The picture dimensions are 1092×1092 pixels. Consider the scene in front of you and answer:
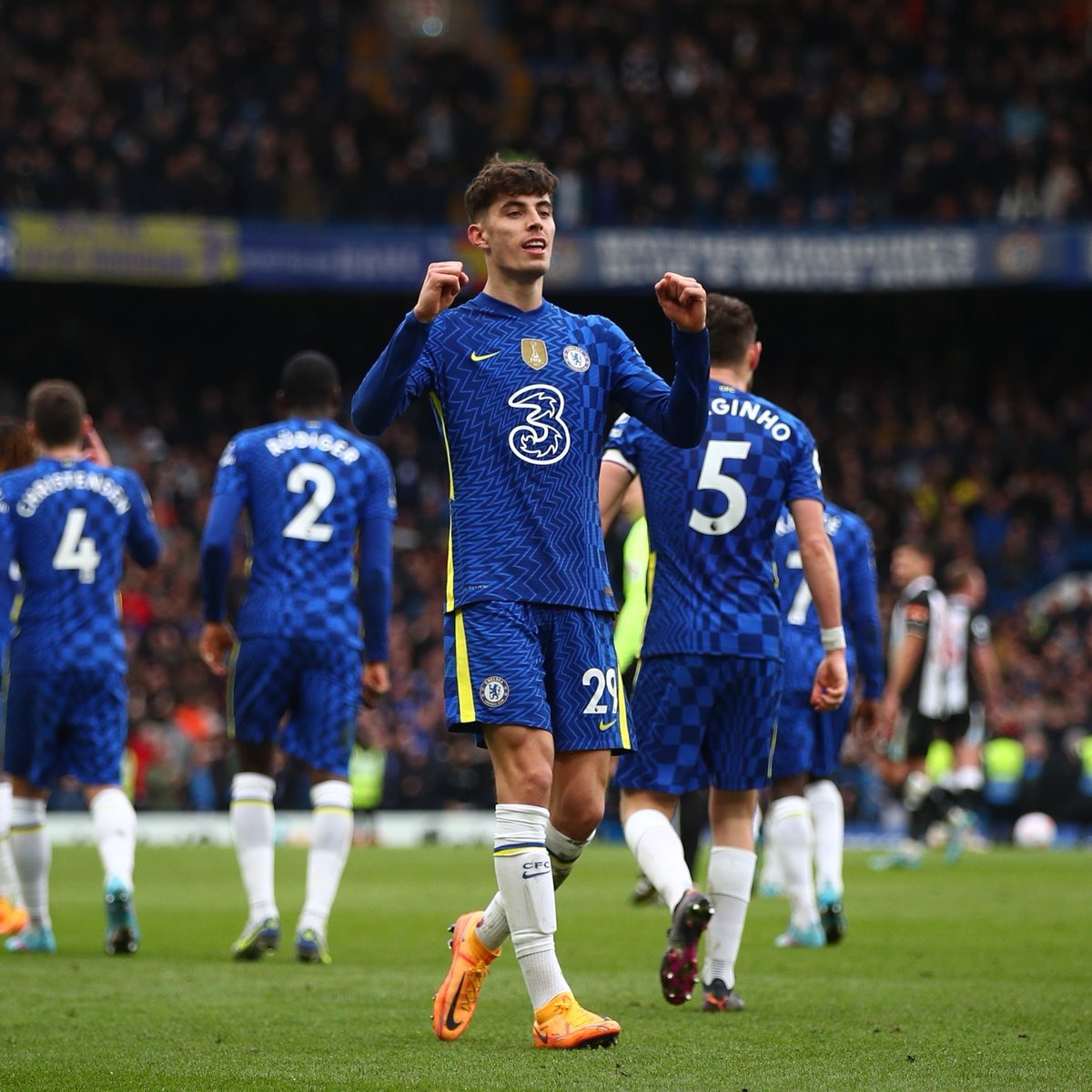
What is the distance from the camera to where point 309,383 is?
7.99 m

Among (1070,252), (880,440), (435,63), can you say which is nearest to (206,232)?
(435,63)

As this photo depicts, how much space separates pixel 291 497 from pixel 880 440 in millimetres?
21682

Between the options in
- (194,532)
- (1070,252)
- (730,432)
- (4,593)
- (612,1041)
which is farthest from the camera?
(1070,252)

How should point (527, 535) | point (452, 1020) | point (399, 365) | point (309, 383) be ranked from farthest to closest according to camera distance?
point (309, 383), point (452, 1020), point (527, 535), point (399, 365)

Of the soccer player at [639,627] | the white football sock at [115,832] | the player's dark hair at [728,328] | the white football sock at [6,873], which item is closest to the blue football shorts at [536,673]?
the player's dark hair at [728,328]

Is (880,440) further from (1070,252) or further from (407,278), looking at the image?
(407,278)

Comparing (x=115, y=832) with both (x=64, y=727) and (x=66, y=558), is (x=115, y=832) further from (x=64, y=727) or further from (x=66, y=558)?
(x=66, y=558)

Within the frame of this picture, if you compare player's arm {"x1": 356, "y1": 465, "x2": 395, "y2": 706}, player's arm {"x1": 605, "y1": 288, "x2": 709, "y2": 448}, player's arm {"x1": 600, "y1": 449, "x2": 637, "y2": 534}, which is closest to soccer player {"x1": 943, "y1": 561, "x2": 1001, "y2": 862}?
Answer: player's arm {"x1": 356, "y1": 465, "x2": 395, "y2": 706}

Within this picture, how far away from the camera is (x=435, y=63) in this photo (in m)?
31.0

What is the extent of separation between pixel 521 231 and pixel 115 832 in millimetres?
3680

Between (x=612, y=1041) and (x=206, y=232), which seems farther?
(x=206, y=232)

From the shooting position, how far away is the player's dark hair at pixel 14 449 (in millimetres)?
8664

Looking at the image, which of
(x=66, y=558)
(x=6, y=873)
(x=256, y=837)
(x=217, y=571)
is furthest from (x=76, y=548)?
(x=6, y=873)

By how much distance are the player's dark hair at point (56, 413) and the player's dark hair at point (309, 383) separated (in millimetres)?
851
